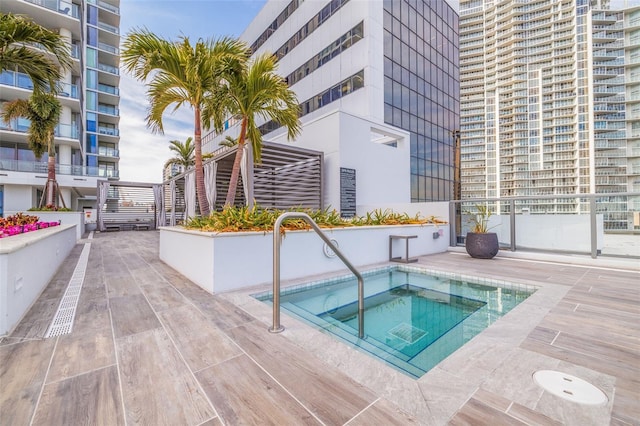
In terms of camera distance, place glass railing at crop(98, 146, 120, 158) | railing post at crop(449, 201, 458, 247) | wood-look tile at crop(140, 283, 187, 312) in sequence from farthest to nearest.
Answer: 1. glass railing at crop(98, 146, 120, 158)
2. railing post at crop(449, 201, 458, 247)
3. wood-look tile at crop(140, 283, 187, 312)

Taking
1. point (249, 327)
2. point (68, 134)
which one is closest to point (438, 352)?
point (249, 327)

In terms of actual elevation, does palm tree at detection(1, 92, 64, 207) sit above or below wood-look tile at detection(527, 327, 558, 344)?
above

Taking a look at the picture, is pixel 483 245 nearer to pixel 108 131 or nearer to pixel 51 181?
pixel 51 181

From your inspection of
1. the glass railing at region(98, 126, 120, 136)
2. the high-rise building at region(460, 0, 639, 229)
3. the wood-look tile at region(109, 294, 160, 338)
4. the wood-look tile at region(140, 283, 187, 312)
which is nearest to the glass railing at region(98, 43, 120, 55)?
the glass railing at region(98, 126, 120, 136)

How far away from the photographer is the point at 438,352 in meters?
2.07

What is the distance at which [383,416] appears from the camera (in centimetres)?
117

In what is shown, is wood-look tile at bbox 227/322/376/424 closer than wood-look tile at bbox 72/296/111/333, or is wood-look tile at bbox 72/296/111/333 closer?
wood-look tile at bbox 227/322/376/424

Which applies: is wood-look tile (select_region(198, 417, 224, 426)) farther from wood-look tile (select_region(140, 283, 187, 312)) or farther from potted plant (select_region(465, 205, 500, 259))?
potted plant (select_region(465, 205, 500, 259))

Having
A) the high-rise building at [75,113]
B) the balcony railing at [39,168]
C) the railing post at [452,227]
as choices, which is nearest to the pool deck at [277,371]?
the railing post at [452,227]

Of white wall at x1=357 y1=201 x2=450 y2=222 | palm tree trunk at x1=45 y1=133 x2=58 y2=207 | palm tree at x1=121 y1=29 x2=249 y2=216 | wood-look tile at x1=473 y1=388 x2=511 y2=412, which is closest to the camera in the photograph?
wood-look tile at x1=473 y1=388 x2=511 y2=412

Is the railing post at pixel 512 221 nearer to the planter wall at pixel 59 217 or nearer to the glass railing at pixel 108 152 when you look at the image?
the planter wall at pixel 59 217

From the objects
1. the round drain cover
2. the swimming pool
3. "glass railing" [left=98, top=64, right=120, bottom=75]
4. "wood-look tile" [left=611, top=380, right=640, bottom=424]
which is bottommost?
the swimming pool

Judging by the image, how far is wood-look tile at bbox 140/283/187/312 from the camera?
2.68 metres

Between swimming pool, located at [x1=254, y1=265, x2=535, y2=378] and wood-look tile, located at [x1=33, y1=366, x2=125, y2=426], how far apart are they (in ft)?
4.88
